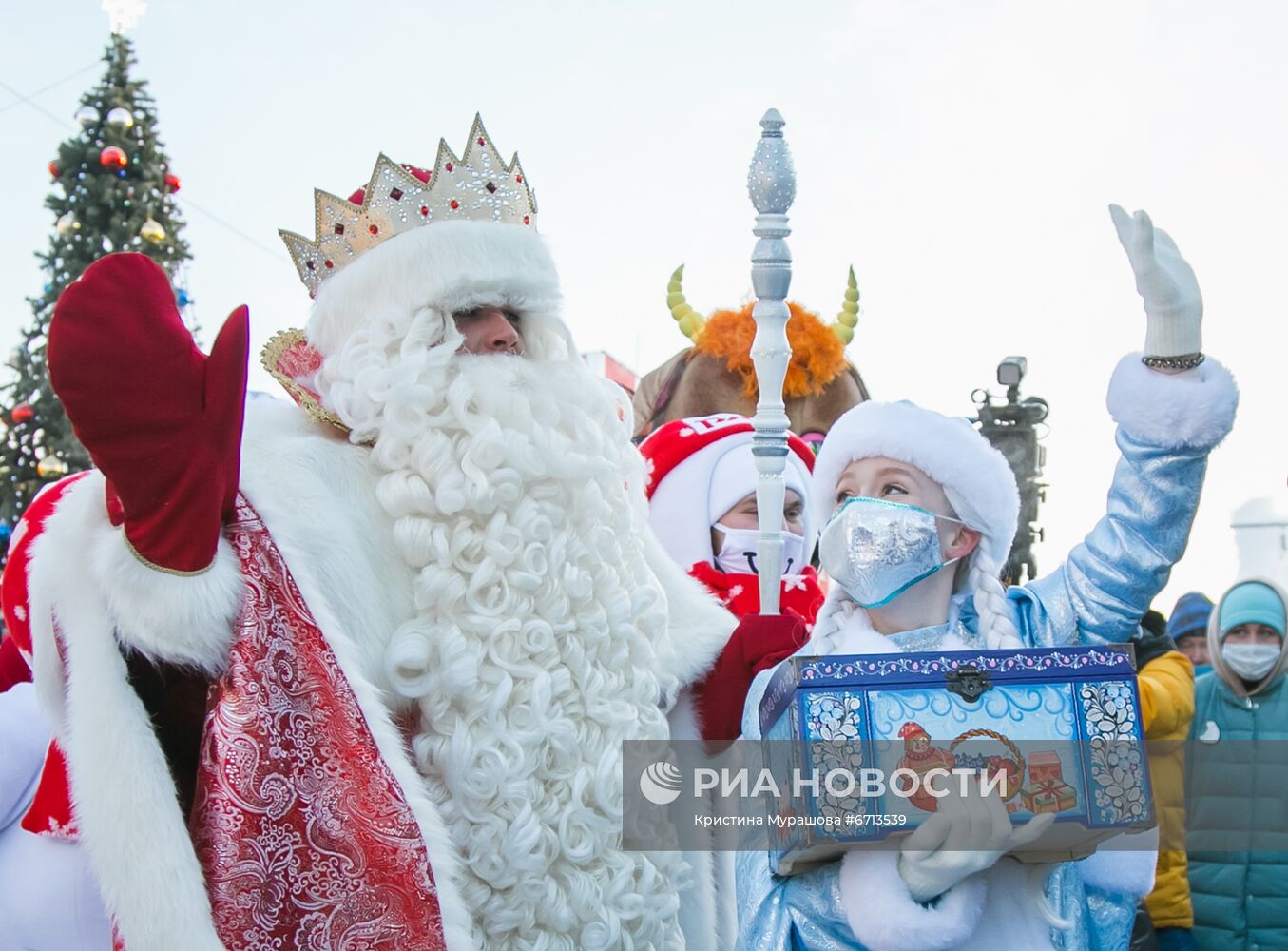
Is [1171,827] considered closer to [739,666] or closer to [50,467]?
[739,666]

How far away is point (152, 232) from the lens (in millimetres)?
9109

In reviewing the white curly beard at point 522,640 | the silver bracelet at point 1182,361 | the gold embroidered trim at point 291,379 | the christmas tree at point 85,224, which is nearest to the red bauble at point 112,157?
the christmas tree at point 85,224

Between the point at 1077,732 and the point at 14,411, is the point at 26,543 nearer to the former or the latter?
the point at 1077,732

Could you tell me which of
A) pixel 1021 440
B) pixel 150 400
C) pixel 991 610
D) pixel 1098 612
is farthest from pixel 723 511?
pixel 1021 440

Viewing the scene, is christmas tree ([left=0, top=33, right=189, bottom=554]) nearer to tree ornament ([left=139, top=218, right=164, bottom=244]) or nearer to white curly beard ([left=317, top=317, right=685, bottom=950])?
tree ornament ([left=139, top=218, right=164, bottom=244])

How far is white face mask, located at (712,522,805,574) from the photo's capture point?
368 centimetres

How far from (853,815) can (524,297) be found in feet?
4.20

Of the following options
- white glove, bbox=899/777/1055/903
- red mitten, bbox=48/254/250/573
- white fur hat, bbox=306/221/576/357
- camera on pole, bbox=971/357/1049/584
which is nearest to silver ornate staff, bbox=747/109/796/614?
white fur hat, bbox=306/221/576/357

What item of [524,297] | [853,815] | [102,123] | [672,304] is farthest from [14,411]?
[853,815]

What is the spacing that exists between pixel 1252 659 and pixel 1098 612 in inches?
113

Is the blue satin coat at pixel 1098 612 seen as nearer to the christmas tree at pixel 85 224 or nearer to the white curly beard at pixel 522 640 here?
the white curly beard at pixel 522 640

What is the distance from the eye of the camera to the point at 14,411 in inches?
349

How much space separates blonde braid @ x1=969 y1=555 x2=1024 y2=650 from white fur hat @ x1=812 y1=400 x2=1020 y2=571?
0.03 metres

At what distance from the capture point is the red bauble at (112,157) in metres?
9.11
